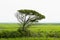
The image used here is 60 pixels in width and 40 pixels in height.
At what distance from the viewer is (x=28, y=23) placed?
46.9 m

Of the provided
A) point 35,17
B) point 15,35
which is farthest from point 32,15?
point 15,35

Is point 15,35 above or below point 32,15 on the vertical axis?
below

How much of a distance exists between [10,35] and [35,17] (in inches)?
300

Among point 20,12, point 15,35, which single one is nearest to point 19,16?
point 20,12

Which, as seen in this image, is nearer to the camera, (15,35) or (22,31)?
(15,35)

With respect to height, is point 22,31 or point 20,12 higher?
point 20,12

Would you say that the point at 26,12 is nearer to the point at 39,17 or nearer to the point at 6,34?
the point at 39,17

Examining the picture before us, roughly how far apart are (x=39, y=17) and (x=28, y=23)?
2.44 meters

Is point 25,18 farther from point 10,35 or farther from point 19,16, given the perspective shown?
point 10,35

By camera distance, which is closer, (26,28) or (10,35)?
(10,35)

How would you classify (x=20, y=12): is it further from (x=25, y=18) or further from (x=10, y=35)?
(x=10, y=35)

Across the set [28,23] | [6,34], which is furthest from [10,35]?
[28,23]

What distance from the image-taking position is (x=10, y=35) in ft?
136

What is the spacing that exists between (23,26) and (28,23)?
1566 mm
